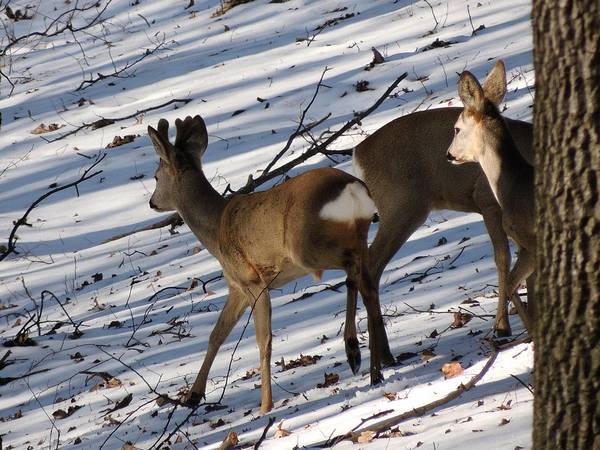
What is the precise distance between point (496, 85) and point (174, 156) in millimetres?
2667

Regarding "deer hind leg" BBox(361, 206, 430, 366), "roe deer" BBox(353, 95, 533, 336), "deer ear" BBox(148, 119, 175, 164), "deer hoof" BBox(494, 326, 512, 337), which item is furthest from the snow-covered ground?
"deer ear" BBox(148, 119, 175, 164)

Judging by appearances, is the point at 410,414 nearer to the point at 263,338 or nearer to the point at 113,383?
the point at 263,338

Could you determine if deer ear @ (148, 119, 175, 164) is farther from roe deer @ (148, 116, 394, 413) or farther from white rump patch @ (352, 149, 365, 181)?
white rump patch @ (352, 149, 365, 181)

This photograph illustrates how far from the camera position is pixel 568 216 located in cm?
321

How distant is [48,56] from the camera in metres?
17.9

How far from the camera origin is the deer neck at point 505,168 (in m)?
5.98

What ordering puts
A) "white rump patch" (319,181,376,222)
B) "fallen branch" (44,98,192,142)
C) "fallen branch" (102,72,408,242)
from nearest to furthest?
"white rump patch" (319,181,376,222) → "fallen branch" (102,72,408,242) → "fallen branch" (44,98,192,142)

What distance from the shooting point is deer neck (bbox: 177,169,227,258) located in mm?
7734

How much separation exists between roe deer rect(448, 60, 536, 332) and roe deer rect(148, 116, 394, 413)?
68 centimetres

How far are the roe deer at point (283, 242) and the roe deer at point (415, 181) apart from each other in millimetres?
895

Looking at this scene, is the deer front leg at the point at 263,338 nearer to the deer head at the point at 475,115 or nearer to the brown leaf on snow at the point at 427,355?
the brown leaf on snow at the point at 427,355

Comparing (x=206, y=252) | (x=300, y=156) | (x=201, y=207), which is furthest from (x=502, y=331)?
(x=206, y=252)

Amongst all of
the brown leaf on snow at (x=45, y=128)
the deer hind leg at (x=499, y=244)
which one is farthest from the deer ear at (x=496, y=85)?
the brown leaf on snow at (x=45, y=128)

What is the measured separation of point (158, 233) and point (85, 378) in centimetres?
343
